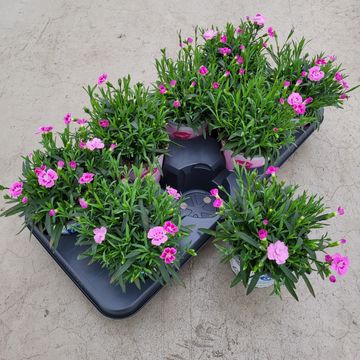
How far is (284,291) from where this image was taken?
4.36 ft

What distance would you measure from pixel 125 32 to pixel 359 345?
184 cm

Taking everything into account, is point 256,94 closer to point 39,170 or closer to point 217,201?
point 217,201

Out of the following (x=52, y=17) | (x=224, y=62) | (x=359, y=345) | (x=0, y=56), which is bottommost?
(x=359, y=345)

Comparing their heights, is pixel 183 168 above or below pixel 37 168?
below

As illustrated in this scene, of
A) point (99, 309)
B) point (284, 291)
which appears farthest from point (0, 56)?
point (284, 291)

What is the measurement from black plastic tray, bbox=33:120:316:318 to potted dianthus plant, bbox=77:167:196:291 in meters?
0.09

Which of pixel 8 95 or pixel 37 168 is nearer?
pixel 37 168

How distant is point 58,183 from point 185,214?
463mm

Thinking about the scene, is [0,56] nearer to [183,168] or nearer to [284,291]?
[183,168]

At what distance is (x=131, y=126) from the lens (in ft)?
4.20

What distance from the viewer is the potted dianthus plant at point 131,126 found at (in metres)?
1.27

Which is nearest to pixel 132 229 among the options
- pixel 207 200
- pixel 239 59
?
pixel 207 200

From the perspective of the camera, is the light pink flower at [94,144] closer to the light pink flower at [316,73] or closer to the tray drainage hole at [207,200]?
the tray drainage hole at [207,200]

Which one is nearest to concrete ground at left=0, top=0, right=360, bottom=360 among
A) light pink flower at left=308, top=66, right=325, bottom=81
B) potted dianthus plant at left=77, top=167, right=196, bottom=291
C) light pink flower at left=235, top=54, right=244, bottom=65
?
potted dianthus plant at left=77, top=167, right=196, bottom=291
